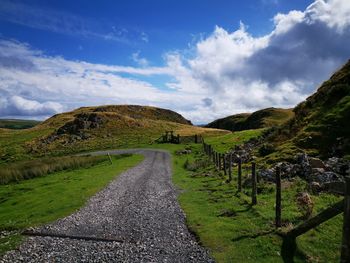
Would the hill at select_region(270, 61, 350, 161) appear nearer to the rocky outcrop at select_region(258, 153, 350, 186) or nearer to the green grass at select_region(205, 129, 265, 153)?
the rocky outcrop at select_region(258, 153, 350, 186)

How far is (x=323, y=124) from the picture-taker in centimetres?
4122

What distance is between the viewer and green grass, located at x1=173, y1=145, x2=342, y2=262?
14.6 metres

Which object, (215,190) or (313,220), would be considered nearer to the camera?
(313,220)

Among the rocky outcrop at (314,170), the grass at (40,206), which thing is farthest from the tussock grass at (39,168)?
the rocky outcrop at (314,170)

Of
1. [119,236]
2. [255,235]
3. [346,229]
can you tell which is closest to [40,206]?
[119,236]

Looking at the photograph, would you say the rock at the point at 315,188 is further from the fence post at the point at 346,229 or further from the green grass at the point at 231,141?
the green grass at the point at 231,141

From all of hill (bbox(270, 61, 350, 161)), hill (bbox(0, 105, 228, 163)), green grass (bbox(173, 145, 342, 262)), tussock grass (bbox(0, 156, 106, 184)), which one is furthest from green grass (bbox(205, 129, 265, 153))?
green grass (bbox(173, 145, 342, 262))

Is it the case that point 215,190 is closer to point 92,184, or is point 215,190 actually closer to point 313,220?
point 92,184

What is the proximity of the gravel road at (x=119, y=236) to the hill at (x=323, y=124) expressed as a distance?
16962 mm

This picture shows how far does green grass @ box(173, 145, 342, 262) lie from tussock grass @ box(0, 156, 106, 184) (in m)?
35.4

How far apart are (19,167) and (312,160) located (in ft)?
159

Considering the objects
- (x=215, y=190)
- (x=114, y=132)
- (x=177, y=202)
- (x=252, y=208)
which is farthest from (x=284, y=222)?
(x=114, y=132)

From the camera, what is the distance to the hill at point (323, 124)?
36562 millimetres

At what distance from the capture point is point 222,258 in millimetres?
14852
